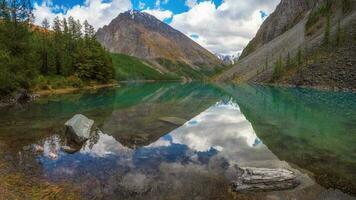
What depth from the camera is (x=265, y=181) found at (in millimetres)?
15594

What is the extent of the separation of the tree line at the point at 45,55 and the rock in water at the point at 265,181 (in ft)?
160

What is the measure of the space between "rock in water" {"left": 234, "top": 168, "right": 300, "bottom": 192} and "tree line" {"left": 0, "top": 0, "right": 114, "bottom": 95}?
4886 cm

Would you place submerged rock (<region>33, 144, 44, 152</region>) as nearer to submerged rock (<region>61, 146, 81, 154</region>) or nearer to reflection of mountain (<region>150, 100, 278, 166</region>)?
submerged rock (<region>61, 146, 81, 154</region>)

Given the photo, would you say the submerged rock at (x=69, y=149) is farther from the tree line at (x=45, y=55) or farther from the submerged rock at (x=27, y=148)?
the tree line at (x=45, y=55)

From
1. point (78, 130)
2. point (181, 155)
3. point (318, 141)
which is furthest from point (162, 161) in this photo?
point (318, 141)

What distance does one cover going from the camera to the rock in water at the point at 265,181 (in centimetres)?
1530

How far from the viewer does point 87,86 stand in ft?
357

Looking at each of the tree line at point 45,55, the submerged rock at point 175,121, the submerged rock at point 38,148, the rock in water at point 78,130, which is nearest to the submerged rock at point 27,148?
the submerged rock at point 38,148

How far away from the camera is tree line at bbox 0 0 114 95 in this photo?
5856cm

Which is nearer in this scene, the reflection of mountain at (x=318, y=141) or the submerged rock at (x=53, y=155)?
the reflection of mountain at (x=318, y=141)

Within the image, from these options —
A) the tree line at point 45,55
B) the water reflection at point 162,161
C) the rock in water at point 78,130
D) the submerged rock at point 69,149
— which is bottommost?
the water reflection at point 162,161

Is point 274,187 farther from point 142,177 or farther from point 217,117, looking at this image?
point 217,117

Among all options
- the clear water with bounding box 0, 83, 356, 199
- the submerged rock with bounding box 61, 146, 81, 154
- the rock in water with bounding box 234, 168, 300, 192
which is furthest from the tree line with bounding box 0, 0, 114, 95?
the rock in water with bounding box 234, 168, 300, 192

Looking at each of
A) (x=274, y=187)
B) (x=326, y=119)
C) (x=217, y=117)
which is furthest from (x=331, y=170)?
(x=217, y=117)
